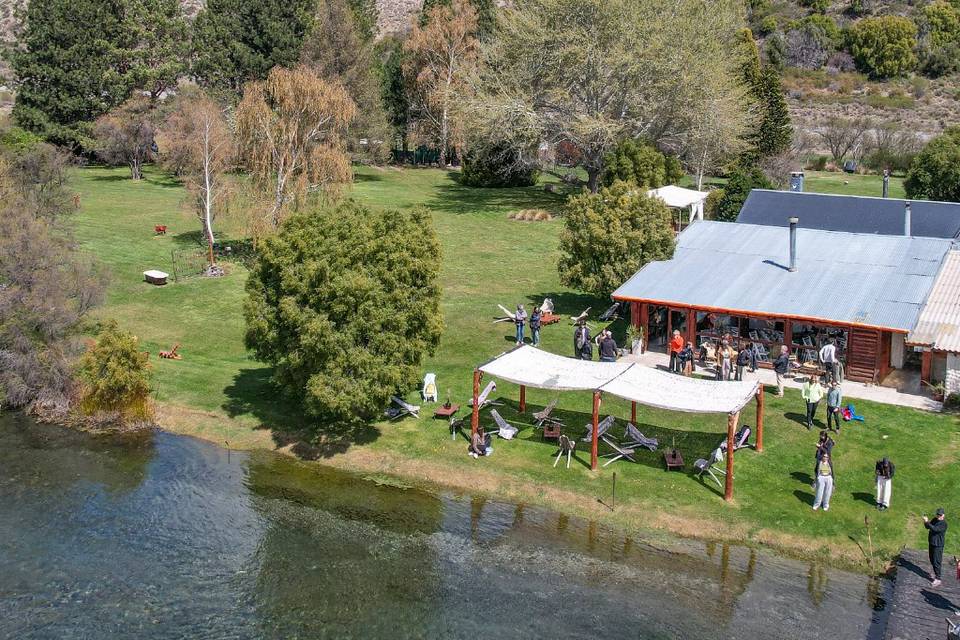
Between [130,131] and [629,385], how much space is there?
5165 centimetres

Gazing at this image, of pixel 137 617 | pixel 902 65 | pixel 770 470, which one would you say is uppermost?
pixel 902 65

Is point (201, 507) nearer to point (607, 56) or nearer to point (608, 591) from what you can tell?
point (608, 591)

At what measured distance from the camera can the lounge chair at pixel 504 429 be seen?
27.6 meters

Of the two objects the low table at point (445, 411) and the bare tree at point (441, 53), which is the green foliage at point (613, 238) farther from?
the bare tree at point (441, 53)

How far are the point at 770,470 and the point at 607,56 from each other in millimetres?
34563

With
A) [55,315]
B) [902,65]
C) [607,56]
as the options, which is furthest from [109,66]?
[902,65]

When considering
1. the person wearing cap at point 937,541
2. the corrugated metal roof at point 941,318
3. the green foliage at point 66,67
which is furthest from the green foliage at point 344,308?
the green foliage at point 66,67

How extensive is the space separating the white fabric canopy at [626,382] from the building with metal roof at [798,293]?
5.82m

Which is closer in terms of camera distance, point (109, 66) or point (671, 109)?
point (671, 109)

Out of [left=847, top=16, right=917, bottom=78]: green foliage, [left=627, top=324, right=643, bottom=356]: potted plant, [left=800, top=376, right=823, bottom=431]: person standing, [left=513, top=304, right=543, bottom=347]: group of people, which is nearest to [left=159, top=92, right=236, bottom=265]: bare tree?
[left=513, top=304, right=543, bottom=347]: group of people

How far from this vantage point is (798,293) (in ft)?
104

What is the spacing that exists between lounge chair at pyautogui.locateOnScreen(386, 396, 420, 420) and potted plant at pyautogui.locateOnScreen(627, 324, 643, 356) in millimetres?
8213

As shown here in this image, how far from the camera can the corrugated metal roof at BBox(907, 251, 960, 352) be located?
28312 mm

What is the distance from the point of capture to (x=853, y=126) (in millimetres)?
76812
